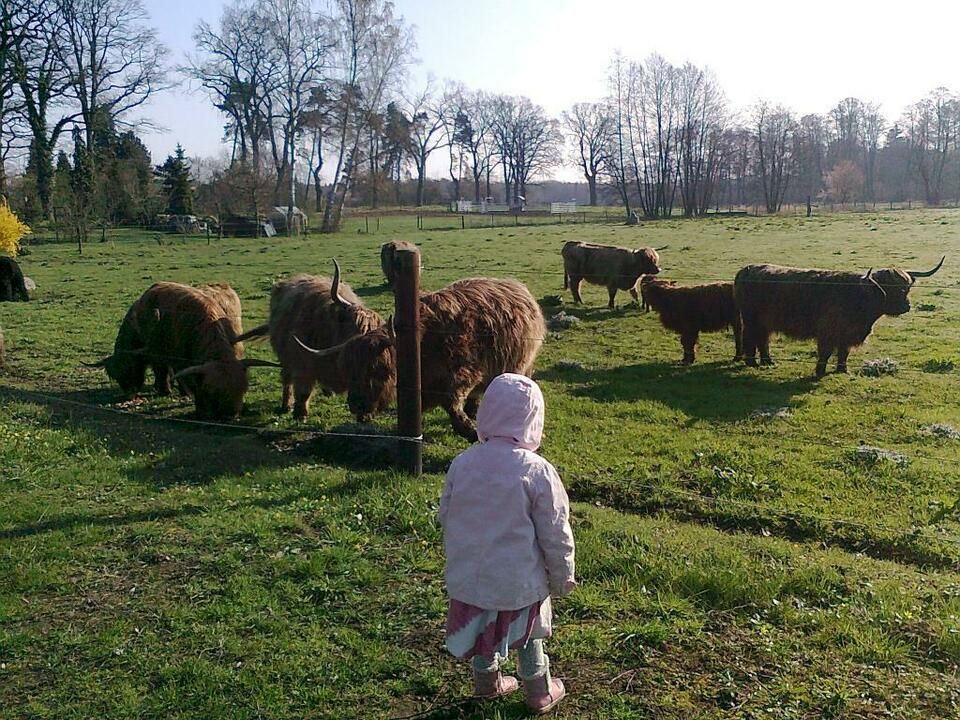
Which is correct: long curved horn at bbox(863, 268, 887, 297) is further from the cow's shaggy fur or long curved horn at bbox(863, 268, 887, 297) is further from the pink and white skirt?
the pink and white skirt

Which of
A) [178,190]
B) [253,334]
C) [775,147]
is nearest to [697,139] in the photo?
[775,147]

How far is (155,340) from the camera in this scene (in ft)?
29.8

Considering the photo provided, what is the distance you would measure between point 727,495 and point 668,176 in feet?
199

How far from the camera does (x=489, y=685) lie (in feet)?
10.7

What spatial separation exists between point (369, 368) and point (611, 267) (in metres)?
11.9

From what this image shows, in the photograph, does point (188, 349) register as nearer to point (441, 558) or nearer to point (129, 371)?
point (129, 371)

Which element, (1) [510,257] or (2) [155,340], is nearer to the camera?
(2) [155,340]

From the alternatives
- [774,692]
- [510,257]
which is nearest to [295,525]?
[774,692]

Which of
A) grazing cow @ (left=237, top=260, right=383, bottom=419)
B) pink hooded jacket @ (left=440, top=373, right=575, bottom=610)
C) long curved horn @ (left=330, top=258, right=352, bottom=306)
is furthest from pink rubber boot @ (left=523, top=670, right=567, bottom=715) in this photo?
long curved horn @ (left=330, top=258, right=352, bottom=306)

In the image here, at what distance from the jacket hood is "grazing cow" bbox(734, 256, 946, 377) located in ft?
26.0

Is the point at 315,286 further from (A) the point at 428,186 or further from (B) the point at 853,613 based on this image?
(A) the point at 428,186

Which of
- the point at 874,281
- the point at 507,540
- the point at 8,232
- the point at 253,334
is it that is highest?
the point at 8,232

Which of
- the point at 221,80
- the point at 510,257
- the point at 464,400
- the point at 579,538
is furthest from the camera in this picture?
the point at 221,80

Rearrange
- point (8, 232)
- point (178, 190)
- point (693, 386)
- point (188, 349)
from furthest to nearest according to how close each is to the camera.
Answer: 1. point (178, 190)
2. point (8, 232)
3. point (693, 386)
4. point (188, 349)
